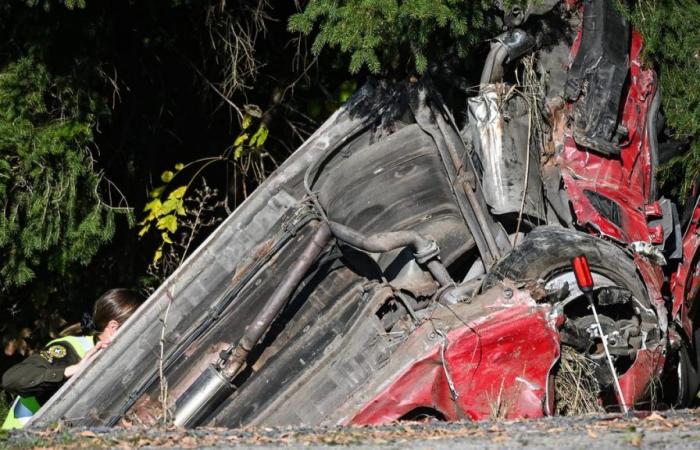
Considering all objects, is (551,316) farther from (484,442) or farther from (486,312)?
(484,442)

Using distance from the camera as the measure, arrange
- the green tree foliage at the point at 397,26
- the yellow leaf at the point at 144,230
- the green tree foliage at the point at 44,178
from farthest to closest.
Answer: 1. the yellow leaf at the point at 144,230
2. the green tree foliage at the point at 44,178
3. the green tree foliage at the point at 397,26

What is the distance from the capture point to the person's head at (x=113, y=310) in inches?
250

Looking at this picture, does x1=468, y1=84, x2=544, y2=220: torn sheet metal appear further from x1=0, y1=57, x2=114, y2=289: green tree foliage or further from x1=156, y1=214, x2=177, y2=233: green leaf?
x1=156, y1=214, x2=177, y2=233: green leaf

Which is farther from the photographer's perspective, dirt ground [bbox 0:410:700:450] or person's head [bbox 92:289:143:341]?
person's head [bbox 92:289:143:341]

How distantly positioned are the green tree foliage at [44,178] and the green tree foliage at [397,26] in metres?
1.83

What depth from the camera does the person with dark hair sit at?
5.98 meters

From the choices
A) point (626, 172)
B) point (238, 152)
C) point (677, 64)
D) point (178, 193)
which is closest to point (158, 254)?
point (178, 193)

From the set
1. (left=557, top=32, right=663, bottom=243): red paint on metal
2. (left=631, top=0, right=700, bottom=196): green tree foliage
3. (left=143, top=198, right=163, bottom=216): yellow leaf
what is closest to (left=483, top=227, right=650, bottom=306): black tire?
(left=557, top=32, right=663, bottom=243): red paint on metal

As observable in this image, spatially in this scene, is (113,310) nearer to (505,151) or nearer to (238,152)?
(238,152)

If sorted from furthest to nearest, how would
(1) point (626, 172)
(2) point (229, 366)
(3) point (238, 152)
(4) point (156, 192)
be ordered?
(3) point (238, 152), (4) point (156, 192), (1) point (626, 172), (2) point (229, 366)

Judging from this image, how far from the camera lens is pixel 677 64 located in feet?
23.3

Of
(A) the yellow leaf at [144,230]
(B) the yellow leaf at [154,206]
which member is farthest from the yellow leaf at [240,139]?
(A) the yellow leaf at [144,230]

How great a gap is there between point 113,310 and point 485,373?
2616 millimetres

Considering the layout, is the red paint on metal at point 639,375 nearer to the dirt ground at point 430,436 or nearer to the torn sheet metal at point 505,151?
the dirt ground at point 430,436
